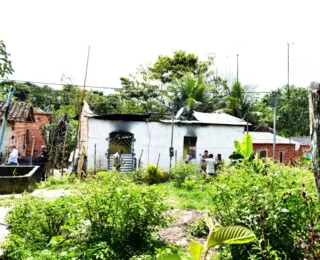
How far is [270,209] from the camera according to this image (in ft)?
12.7

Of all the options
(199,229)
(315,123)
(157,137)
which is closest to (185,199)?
(199,229)

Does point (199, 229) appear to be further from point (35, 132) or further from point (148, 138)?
point (35, 132)

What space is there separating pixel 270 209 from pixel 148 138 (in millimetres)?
12880

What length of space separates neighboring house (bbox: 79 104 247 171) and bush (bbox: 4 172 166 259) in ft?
35.3

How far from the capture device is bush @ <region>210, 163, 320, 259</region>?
3.79 m

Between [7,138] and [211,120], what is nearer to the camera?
[7,138]

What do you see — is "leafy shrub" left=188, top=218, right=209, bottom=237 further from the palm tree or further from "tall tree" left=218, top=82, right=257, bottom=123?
"tall tree" left=218, top=82, right=257, bottom=123

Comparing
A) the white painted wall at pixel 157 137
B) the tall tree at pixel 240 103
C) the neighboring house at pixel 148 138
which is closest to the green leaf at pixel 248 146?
the neighboring house at pixel 148 138

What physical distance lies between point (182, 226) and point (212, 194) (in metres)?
3.37

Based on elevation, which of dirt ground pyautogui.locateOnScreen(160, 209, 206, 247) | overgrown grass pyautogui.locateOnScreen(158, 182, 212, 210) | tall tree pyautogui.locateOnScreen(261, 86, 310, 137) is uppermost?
tall tree pyautogui.locateOnScreen(261, 86, 310, 137)

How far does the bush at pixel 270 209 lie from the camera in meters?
3.79

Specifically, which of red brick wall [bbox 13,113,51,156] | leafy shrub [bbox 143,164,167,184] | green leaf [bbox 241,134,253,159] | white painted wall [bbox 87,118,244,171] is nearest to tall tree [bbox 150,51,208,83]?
red brick wall [bbox 13,113,51,156]

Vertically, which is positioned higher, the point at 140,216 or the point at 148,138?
the point at 148,138

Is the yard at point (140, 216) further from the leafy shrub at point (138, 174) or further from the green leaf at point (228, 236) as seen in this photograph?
the leafy shrub at point (138, 174)
